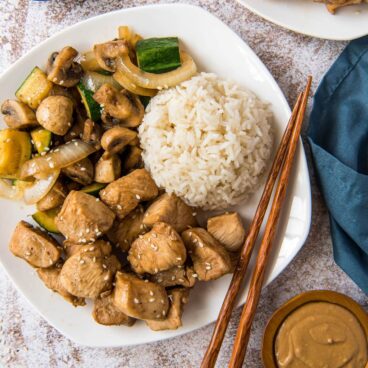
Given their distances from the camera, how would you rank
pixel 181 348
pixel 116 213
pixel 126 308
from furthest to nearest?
pixel 181 348 → pixel 116 213 → pixel 126 308

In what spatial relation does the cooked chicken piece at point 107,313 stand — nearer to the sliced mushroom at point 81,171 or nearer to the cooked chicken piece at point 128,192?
the cooked chicken piece at point 128,192

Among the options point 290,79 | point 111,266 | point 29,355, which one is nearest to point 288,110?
point 290,79

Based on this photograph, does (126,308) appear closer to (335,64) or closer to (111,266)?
(111,266)

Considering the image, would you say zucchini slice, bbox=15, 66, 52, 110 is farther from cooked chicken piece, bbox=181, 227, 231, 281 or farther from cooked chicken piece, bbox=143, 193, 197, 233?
cooked chicken piece, bbox=181, 227, 231, 281

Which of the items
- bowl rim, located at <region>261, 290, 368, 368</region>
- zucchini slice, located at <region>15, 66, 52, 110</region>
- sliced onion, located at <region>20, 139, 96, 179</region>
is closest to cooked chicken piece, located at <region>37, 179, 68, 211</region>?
sliced onion, located at <region>20, 139, 96, 179</region>

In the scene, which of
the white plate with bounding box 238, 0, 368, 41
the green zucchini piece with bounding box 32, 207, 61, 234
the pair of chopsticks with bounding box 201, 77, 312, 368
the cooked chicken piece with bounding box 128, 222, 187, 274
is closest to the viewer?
the cooked chicken piece with bounding box 128, 222, 187, 274

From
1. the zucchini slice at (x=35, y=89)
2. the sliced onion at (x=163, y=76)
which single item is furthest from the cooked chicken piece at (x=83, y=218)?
the sliced onion at (x=163, y=76)
